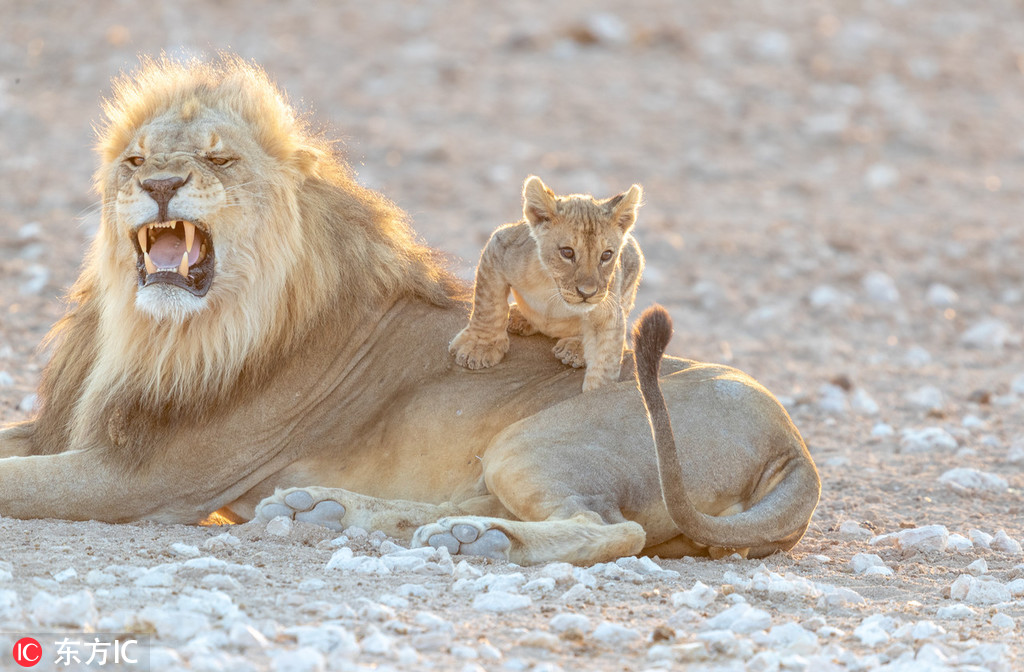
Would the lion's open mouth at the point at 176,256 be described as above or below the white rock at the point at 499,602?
above

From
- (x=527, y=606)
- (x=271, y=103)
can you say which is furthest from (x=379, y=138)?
(x=527, y=606)

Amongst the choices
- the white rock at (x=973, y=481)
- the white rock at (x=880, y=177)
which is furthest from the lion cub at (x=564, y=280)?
the white rock at (x=880, y=177)

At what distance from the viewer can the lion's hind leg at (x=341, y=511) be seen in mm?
4598

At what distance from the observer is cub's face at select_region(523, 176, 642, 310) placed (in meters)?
4.55

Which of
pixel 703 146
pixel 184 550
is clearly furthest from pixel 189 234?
pixel 703 146

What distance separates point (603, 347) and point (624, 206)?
1.61ft

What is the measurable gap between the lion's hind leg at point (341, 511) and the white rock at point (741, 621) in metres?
1.21

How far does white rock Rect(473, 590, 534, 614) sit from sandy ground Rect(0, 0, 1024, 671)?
0.03 m

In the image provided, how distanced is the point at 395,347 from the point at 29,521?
1.37 meters

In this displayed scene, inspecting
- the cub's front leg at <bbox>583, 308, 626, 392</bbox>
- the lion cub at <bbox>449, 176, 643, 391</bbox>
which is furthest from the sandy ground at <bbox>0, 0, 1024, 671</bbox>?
the lion cub at <bbox>449, 176, 643, 391</bbox>

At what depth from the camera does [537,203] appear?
15.3 ft

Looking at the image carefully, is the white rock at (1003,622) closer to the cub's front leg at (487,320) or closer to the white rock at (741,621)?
the white rock at (741,621)

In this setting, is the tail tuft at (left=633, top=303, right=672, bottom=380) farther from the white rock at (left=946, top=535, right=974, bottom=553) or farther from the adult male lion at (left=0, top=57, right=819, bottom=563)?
the white rock at (left=946, top=535, right=974, bottom=553)

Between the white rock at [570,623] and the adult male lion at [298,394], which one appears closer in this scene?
the white rock at [570,623]
